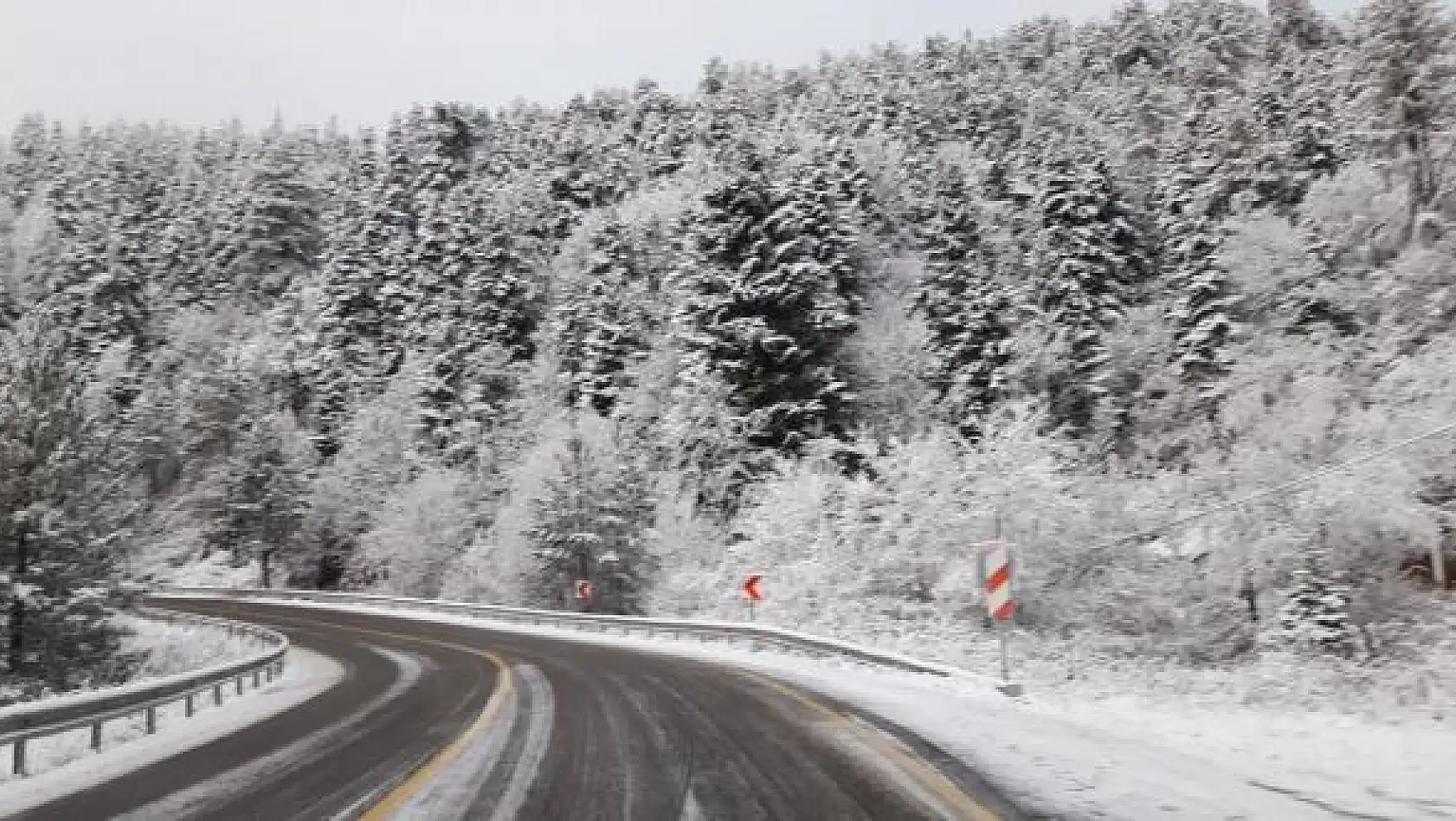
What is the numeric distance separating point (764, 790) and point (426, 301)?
6594 centimetres

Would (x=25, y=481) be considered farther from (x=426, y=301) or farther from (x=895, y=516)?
(x=426, y=301)

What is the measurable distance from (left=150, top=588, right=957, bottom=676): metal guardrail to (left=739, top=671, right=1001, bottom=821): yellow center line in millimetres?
5224

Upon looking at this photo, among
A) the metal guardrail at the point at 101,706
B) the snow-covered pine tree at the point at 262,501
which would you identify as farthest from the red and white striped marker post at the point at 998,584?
the snow-covered pine tree at the point at 262,501

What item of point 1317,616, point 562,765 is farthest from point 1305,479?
point 562,765

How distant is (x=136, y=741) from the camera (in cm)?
1104

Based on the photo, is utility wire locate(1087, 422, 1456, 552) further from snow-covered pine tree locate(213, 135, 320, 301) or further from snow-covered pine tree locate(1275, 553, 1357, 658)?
snow-covered pine tree locate(213, 135, 320, 301)

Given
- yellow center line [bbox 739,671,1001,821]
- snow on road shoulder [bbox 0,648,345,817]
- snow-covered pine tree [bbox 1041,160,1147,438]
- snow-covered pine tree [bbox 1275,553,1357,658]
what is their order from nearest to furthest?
1. yellow center line [bbox 739,671,1001,821]
2. snow on road shoulder [bbox 0,648,345,817]
3. snow-covered pine tree [bbox 1275,553,1357,658]
4. snow-covered pine tree [bbox 1041,160,1147,438]

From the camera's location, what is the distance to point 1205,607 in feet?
89.1

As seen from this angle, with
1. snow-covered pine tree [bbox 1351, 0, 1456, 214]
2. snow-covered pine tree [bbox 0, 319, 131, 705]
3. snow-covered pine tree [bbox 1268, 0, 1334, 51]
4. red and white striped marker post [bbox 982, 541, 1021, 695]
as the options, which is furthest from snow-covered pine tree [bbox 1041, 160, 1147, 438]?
snow-covered pine tree [bbox 1268, 0, 1334, 51]

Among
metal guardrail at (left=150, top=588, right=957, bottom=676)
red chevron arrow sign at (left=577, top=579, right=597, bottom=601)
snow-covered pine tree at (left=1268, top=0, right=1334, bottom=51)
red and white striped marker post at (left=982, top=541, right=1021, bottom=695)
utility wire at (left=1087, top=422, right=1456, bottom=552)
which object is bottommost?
metal guardrail at (left=150, top=588, right=957, bottom=676)

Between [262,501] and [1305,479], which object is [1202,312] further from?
[262,501]

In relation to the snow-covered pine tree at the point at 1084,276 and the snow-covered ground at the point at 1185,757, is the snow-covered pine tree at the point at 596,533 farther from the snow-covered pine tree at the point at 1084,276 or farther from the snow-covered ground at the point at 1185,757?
the snow-covered ground at the point at 1185,757

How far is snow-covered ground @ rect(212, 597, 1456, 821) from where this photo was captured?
5.88m

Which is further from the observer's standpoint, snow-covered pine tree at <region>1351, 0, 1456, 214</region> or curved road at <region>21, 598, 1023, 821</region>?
snow-covered pine tree at <region>1351, 0, 1456, 214</region>
